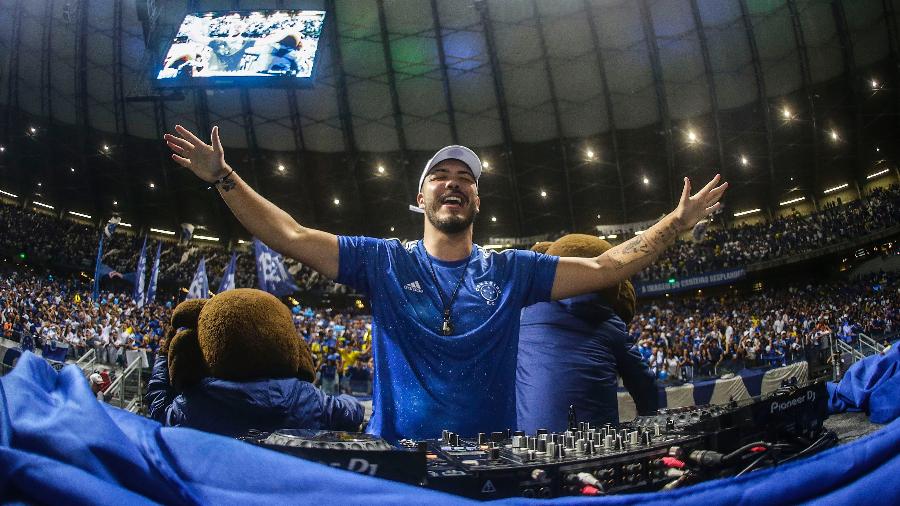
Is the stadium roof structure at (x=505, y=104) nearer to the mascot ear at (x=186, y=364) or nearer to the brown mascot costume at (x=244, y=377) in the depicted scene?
the mascot ear at (x=186, y=364)


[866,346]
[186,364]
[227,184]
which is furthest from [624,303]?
[866,346]

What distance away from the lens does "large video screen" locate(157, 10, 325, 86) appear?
61.2ft

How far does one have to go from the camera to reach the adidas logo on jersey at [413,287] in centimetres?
246

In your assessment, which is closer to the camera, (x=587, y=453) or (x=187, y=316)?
(x=587, y=453)

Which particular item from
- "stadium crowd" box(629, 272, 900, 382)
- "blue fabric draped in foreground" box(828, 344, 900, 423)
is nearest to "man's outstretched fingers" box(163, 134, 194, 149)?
"blue fabric draped in foreground" box(828, 344, 900, 423)

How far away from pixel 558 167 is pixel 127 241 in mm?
22812

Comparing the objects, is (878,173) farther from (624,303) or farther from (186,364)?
(186,364)

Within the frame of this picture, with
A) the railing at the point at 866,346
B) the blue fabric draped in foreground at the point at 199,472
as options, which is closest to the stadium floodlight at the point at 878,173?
the railing at the point at 866,346

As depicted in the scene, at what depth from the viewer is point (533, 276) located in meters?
2.61

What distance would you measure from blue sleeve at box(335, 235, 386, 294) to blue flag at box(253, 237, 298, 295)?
11582mm

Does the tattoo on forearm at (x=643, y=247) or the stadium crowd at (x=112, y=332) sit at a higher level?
the stadium crowd at (x=112, y=332)

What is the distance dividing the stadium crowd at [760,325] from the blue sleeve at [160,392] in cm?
1240

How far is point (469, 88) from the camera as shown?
24.9m

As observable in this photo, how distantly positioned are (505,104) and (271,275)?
575 inches
